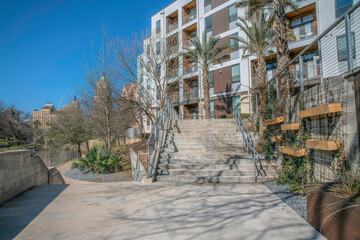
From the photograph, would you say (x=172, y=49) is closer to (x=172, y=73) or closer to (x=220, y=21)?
(x=172, y=73)

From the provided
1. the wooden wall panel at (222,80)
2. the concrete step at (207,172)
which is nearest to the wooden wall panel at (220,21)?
the wooden wall panel at (222,80)

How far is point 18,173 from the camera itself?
5.58 m

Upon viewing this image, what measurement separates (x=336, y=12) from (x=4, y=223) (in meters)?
22.0

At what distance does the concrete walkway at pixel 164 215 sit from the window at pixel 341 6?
17689 mm

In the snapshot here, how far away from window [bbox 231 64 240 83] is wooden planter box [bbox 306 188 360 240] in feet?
65.5

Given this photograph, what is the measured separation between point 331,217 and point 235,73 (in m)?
20.9

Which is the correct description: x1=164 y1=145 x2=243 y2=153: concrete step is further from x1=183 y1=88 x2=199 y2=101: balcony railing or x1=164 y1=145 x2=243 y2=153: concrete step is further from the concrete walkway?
x1=183 y1=88 x2=199 y2=101: balcony railing

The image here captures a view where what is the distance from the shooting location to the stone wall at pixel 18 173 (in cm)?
486

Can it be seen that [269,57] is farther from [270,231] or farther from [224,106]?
[270,231]

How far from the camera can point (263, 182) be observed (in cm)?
619

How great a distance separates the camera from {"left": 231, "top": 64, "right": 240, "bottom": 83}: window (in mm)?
22031

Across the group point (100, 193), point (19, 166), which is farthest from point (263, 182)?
point (19, 166)

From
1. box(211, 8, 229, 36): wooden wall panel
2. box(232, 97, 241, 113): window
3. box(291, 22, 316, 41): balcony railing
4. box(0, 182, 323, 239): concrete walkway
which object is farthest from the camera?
box(211, 8, 229, 36): wooden wall panel

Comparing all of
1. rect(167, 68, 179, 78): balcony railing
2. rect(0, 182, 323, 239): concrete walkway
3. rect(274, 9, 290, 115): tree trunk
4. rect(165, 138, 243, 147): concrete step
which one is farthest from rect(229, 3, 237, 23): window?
rect(0, 182, 323, 239): concrete walkway
